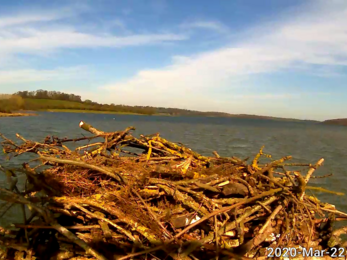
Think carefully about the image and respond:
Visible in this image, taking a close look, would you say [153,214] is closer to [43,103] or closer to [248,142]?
[248,142]

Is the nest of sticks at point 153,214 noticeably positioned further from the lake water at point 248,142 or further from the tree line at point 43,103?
the tree line at point 43,103

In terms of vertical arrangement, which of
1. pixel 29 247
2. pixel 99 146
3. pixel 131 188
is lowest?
pixel 29 247

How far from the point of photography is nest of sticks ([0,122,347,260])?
157 inches

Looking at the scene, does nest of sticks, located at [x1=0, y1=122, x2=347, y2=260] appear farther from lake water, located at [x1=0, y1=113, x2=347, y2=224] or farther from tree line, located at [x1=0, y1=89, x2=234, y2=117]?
tree line, located at [x1=0, y1=89, x2=234, y2=117]

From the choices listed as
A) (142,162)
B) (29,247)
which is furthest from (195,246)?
(29,247)

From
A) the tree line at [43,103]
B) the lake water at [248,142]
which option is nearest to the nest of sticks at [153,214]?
the lake water at [248,142]

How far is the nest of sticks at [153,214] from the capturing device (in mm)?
3986

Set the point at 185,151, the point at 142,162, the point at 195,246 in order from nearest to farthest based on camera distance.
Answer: the point at 195,246
the point at 142,162
the point at 185,151

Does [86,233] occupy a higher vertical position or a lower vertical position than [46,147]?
lower

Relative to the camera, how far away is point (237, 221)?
414 cm

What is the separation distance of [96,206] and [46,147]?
1943mm

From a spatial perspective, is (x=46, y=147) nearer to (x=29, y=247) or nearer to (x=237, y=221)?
(x=29, y=247)

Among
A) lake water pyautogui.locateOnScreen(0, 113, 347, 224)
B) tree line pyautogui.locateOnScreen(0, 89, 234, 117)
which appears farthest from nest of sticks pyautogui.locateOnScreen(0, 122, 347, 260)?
tree line pyautogui.locateOnScreen(0, 89, 234, 117)

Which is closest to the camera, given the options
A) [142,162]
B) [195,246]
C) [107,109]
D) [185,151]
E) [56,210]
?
[195,246]
